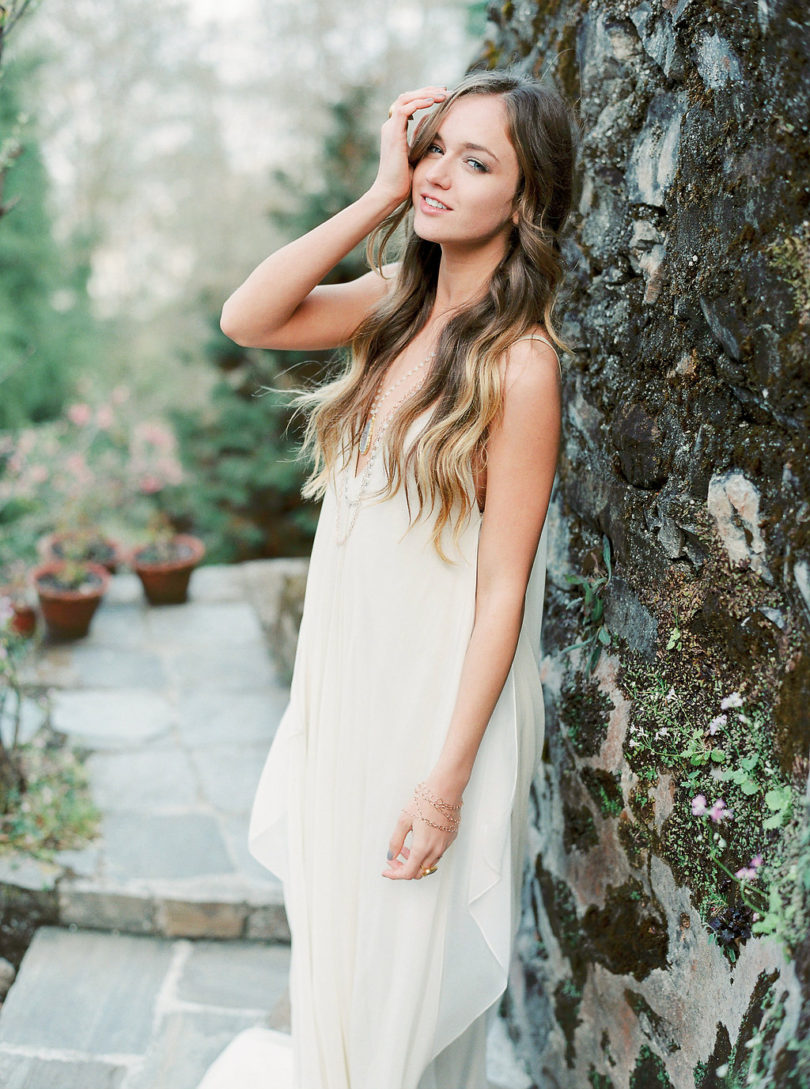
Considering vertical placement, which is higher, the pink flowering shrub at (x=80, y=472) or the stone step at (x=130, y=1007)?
the pink flowering shrub at (x=80, y=472)

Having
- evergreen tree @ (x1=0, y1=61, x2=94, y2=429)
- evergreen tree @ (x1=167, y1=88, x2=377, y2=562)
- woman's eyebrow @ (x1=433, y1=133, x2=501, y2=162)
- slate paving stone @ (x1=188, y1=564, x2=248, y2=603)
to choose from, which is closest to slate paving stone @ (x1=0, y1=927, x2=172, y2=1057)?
woman's eyebrow @ (x1=433, y1=133, x2=501, y2=162)

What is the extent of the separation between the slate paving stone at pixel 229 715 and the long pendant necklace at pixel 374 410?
220 centimetres

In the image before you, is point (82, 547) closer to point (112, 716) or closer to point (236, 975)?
point (112, 716)

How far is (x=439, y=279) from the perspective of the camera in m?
1.72

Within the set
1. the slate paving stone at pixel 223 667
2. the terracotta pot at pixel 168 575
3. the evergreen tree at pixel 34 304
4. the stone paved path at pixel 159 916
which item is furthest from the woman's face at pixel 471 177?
the evergreen tree at pixel 34 304

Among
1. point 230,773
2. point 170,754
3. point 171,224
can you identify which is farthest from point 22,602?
point 171,224

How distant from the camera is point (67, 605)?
4.31 meters

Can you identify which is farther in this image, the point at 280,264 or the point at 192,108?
the point at 192,108

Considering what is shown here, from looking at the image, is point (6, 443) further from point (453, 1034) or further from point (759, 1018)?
point (759, 1018)

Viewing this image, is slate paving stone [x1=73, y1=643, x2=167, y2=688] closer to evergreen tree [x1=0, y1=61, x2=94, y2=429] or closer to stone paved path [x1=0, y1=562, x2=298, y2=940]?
stone paved path [x1=0, y1=562, x2=298, y2=940]

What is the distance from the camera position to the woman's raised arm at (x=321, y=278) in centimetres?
164

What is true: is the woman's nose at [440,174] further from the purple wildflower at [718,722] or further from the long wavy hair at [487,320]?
the purple wildflower at [718,722]

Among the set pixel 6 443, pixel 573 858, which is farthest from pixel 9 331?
pixel 573 858

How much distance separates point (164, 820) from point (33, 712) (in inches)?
36.2
